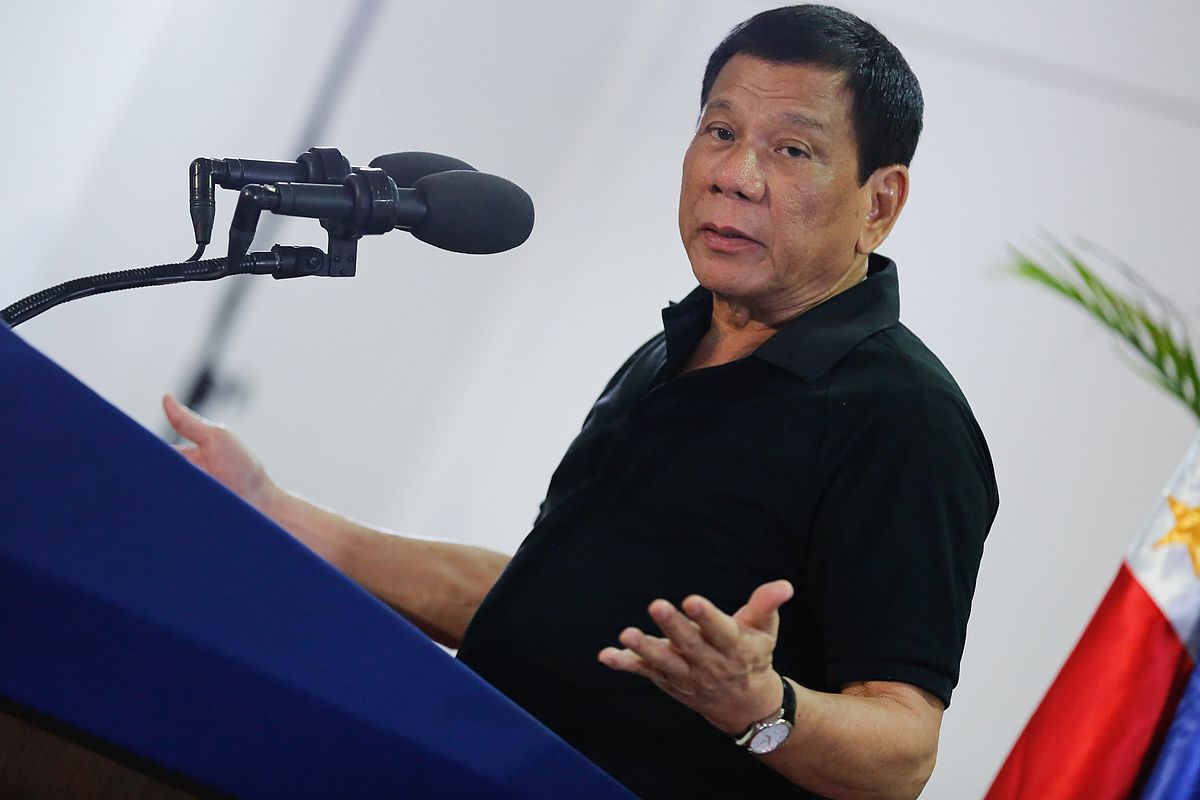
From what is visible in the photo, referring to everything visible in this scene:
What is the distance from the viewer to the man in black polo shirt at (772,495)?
95 centimetres

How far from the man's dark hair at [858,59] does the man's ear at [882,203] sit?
13 millimetres

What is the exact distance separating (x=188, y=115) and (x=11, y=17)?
0.57m

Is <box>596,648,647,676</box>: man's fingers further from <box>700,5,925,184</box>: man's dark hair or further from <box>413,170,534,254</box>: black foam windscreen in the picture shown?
<box>700,5,925,184</box>: man's dark hair

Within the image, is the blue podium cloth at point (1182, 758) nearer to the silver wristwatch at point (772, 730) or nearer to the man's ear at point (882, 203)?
the man's ear at point (882, 203)

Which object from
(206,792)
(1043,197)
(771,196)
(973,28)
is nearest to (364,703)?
(206,792)

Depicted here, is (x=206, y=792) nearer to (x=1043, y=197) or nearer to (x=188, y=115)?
(x=1043, y=197)

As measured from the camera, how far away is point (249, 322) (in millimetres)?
3307

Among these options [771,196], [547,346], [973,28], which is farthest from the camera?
[547,346]

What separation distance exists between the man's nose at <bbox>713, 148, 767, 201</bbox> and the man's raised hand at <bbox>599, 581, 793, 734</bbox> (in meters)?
0.61

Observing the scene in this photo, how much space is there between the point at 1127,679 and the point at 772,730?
46.8 inches

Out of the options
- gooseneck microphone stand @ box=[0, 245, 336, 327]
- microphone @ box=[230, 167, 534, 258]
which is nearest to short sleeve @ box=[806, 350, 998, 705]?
microphone @ box=[230, 167, 534, 258]

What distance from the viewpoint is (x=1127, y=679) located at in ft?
5.92

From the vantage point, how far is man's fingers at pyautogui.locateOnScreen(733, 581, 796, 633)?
74 centimetres

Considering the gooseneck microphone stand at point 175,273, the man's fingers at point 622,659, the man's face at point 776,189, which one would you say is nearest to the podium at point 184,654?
the man's fingers at point 622,659
